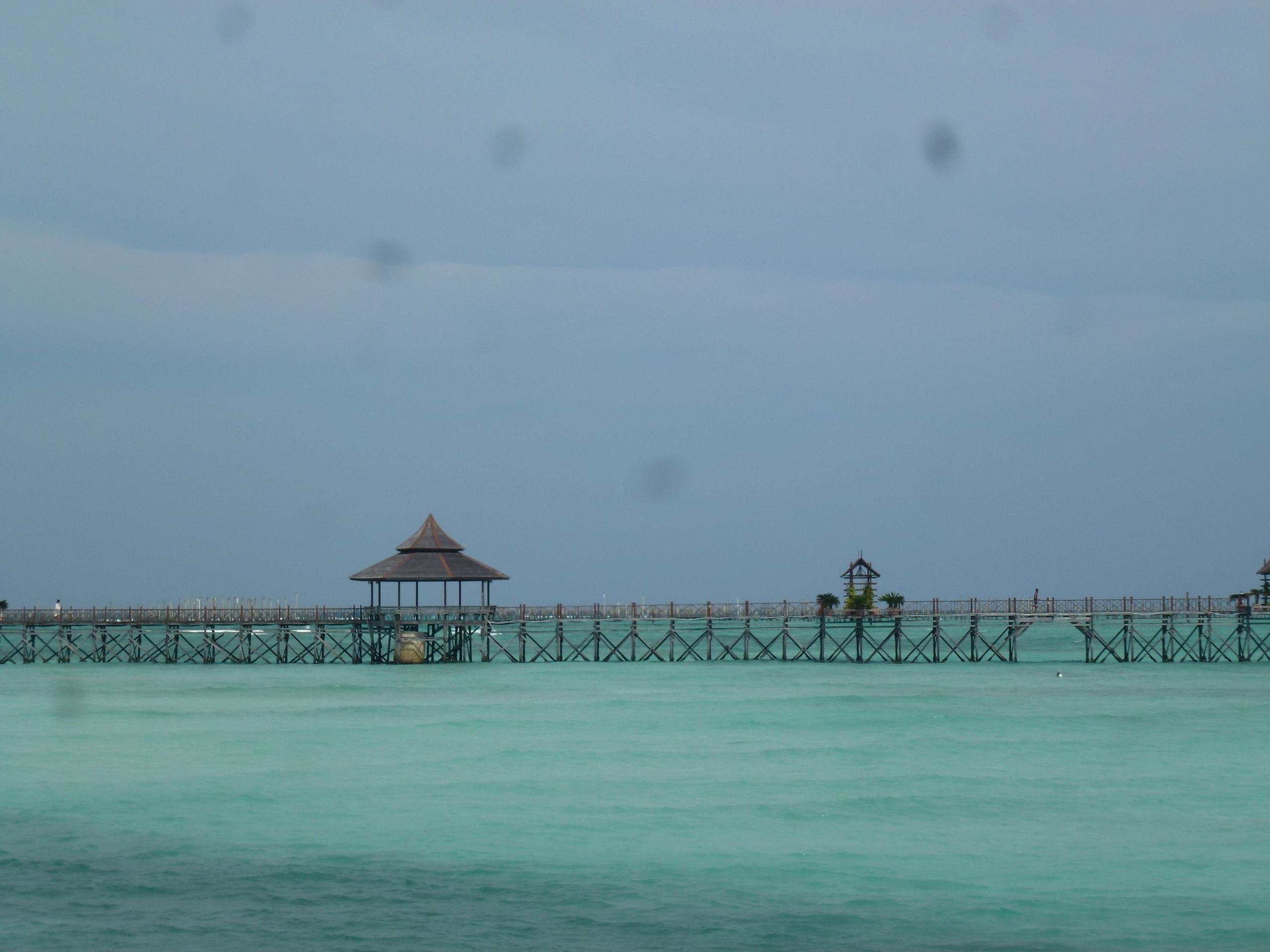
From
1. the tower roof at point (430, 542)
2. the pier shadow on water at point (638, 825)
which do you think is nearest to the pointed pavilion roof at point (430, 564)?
the tower roof at point (430, 542)

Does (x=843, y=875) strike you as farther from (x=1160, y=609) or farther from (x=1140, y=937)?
(x=1160, y=609)

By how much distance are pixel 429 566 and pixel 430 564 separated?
0.12 m

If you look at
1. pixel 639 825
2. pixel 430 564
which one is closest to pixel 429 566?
pixel 430 564

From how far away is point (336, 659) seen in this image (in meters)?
60.8

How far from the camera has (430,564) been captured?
53312 millimetres

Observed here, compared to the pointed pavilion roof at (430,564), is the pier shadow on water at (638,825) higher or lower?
lower

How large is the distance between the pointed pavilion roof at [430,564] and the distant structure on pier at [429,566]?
18mm

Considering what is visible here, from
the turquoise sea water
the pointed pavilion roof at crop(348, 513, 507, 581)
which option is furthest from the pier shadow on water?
the pointed pavilion roof at crop(348, 513, 507, 581)

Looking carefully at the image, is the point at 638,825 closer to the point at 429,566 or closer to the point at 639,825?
the point at 639,825

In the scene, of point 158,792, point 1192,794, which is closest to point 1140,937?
point 1192,794

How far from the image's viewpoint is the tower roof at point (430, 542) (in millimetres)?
53938

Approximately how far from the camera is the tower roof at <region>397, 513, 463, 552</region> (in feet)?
177

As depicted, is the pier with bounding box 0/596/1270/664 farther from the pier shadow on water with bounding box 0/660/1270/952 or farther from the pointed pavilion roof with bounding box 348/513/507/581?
the pier shadow on water with bounding box 0/660/1270/952

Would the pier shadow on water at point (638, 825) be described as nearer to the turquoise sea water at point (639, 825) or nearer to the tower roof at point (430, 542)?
the turquoise sea water at point (639, 825)
